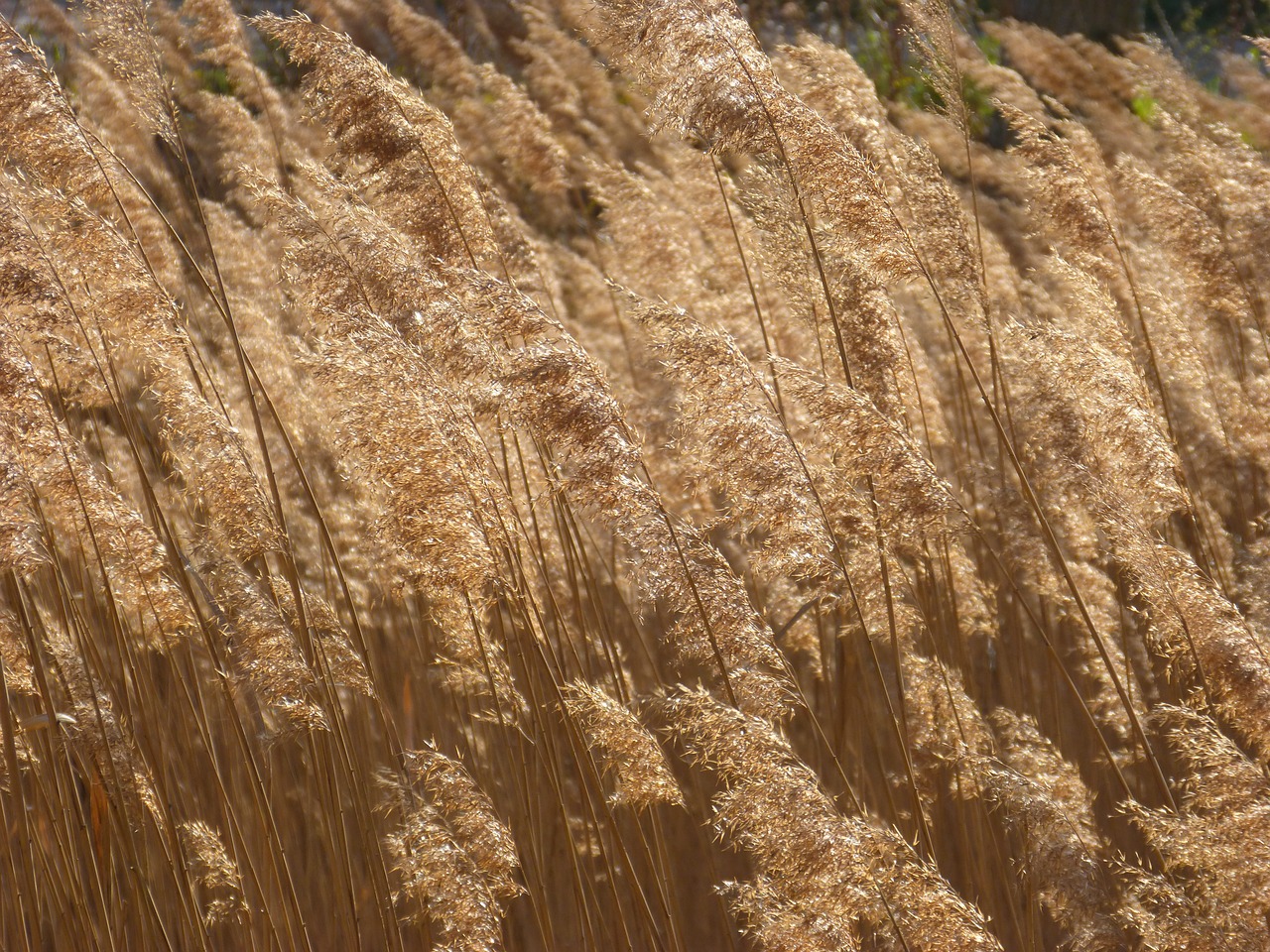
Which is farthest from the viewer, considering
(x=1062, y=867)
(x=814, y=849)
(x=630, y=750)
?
(x=630, y=750)

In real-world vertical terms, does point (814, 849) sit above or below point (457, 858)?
below

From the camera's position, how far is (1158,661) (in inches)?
128

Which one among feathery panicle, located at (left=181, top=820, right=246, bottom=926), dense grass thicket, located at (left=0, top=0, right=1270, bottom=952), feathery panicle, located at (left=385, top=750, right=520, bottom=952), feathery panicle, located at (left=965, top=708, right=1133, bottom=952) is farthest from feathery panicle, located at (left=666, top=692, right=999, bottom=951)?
feathery panicle, located at (left=181, top=820, right=246, bottom=926)

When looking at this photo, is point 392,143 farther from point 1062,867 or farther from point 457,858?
point 1062,867

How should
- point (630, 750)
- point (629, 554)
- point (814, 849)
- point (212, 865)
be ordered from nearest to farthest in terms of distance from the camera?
1. point (814, 849)
2. point (630, 750)
3. point (212, 865)
4. point (629, 554)

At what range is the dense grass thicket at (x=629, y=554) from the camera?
2143mm

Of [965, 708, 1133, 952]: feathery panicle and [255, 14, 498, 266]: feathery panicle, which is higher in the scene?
[255, 14, 498, 266]: feathery panicle

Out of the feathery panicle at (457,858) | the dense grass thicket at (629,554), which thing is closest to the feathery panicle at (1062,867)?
the dense grass thicket at (629,554)

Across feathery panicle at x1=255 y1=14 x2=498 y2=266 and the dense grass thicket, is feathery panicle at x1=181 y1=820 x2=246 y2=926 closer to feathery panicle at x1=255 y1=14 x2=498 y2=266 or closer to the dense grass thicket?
the dense grass thicket

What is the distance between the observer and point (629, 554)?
4.16 metres

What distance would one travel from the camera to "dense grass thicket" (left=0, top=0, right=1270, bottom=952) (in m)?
2.14

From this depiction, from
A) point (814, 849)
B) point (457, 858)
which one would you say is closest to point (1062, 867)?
point (814, 849)

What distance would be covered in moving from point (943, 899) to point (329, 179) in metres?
2.35

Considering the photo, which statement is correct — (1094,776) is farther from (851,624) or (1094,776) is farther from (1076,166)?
(1076,166)
